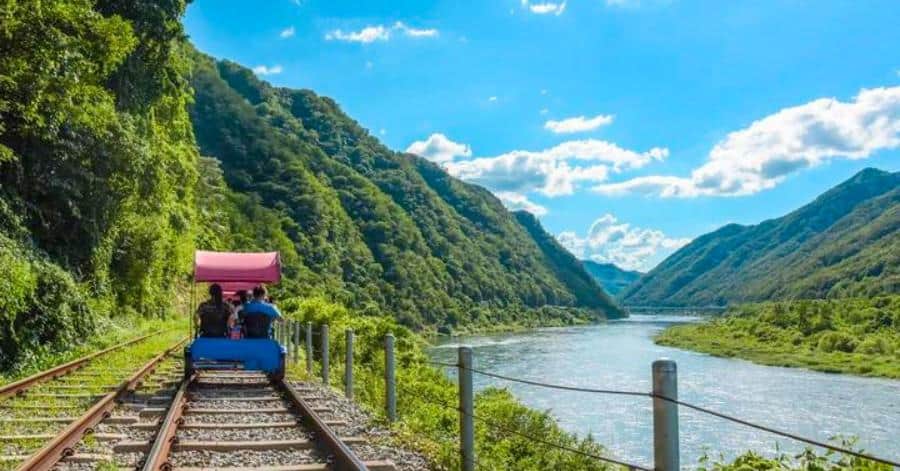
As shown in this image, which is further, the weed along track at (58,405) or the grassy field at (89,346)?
the grassy field at (89,346)

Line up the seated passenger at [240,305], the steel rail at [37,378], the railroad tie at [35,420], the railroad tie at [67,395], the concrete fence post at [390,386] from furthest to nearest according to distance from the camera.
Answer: the seated passenger at [240,305] → the railroad tie at [67,395] → the steel rail at [37,378] → the concrete fence post at [390,386] → the railroad tie at [35,420]

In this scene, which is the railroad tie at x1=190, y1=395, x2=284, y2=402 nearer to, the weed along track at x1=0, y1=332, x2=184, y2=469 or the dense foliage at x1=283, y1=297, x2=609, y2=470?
the weed along track at x1=0, y1=332, x2=184, y2=469

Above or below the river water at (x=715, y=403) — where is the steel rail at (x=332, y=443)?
above

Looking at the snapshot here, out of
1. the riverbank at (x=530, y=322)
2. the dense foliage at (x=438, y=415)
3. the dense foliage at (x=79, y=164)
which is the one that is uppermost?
the dense foliage at (x=79, y=164)

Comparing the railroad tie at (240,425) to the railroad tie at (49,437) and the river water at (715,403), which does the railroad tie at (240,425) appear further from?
the river water at (715,403)

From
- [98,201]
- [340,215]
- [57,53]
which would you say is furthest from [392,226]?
[57,53]

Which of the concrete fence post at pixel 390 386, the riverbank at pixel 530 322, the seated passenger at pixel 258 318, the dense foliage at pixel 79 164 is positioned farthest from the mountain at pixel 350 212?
the concrete fence post at pixel 390 386

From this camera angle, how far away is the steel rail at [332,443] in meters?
5.72

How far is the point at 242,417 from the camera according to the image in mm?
8656

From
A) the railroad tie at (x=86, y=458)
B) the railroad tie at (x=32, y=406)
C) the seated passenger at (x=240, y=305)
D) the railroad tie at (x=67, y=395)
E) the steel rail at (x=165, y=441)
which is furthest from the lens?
the seated passenger at (x=240, y=305)

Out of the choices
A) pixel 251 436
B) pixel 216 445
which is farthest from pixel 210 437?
pixel 216 445

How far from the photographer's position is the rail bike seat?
12.0m

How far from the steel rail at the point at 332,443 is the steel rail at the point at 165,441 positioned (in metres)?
1.39

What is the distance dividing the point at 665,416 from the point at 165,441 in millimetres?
4816
